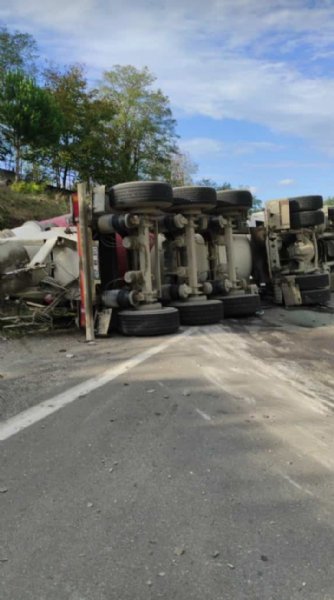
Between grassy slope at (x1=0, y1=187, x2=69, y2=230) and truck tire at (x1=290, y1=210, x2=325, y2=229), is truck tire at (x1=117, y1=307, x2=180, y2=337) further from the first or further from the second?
grassy slope at (x1=0, y1=187, x2=69, y2=230)

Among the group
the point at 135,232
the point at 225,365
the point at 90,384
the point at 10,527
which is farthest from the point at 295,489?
the point at 135,232

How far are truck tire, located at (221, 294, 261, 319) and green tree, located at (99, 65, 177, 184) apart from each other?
33744 millimetres

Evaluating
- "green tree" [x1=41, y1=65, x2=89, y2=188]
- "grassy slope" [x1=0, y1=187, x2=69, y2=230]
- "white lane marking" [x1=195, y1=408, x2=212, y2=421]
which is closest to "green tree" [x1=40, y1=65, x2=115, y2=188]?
"green tree" [x1=41, y1=65, x2=89, y2=188]

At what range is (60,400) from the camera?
3914 mm

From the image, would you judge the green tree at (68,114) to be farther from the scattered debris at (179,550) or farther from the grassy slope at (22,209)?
the scattered debris at (179,550)

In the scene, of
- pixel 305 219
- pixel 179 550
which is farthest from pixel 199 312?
pixel 179 550

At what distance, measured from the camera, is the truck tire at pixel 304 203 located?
32.9 feet

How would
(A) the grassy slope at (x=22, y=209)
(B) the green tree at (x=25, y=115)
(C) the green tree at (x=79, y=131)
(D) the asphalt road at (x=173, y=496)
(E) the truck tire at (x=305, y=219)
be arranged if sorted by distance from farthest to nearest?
1. (C) the green tree at (x=79, y=131)
2. (B) the green tree at (x=25, y=115)
3. (A) the grassy slope at (x=22, y=209)
4. (E) the truck tire at (x=305, y=219)
5. (D) the asphalt road at (x=173, y=496)

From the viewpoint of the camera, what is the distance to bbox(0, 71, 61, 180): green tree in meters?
26.7

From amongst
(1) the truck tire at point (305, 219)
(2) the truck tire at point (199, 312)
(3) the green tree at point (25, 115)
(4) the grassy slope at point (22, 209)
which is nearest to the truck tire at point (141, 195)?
(2) the truck tire at point (199, 312)

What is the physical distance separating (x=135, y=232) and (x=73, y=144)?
3030 centimetres

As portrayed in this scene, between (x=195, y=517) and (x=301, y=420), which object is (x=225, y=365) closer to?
(x=301, y=420)

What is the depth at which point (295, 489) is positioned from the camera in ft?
8.25

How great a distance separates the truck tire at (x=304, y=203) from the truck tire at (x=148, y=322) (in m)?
4.29
